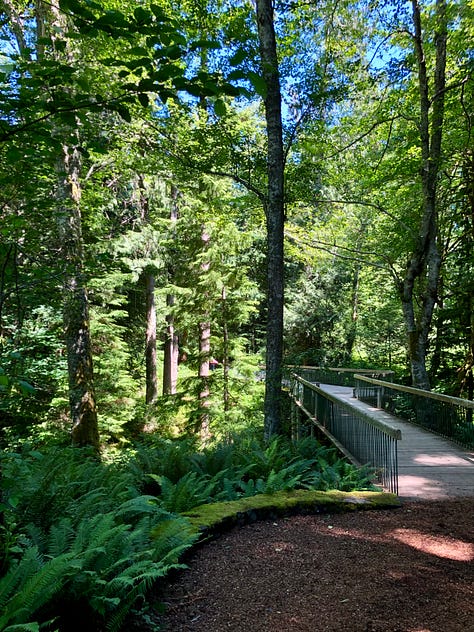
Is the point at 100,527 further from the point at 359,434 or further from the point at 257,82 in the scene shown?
the point at 359,434

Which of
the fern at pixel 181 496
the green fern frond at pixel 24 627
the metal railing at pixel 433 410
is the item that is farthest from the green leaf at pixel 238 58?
the metal railing at pixel 433 410

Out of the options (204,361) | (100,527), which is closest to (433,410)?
(204,361)

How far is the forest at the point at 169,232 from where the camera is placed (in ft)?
7.93

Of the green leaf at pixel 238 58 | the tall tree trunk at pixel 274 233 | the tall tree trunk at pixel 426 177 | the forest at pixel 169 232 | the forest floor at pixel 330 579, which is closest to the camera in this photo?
the green leaf at pixel 238 58

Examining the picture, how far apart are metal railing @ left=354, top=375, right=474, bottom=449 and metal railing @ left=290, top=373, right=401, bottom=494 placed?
74.0 inches

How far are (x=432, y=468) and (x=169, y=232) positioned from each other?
11948 mm

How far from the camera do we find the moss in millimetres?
4230

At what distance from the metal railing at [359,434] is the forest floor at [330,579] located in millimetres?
1208

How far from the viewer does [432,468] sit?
674cm

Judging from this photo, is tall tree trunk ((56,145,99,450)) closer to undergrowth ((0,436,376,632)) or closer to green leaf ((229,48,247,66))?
undergrowth ((0,436,376,632))

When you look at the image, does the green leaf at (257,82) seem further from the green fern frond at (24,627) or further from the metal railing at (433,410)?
the metal railing at (433,410)

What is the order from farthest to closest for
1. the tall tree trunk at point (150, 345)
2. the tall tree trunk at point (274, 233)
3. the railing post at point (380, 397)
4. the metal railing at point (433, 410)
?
the tall tree trunk at point (150, 345) → the railing post at point (380, 397) → the metal railing at point (433, 410) → the tall tree trunk at point (274, 233)

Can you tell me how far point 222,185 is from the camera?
539 inches

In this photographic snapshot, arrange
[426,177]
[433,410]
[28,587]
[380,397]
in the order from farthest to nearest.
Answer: [380,397], [426,177], [433,410], [28,587]
